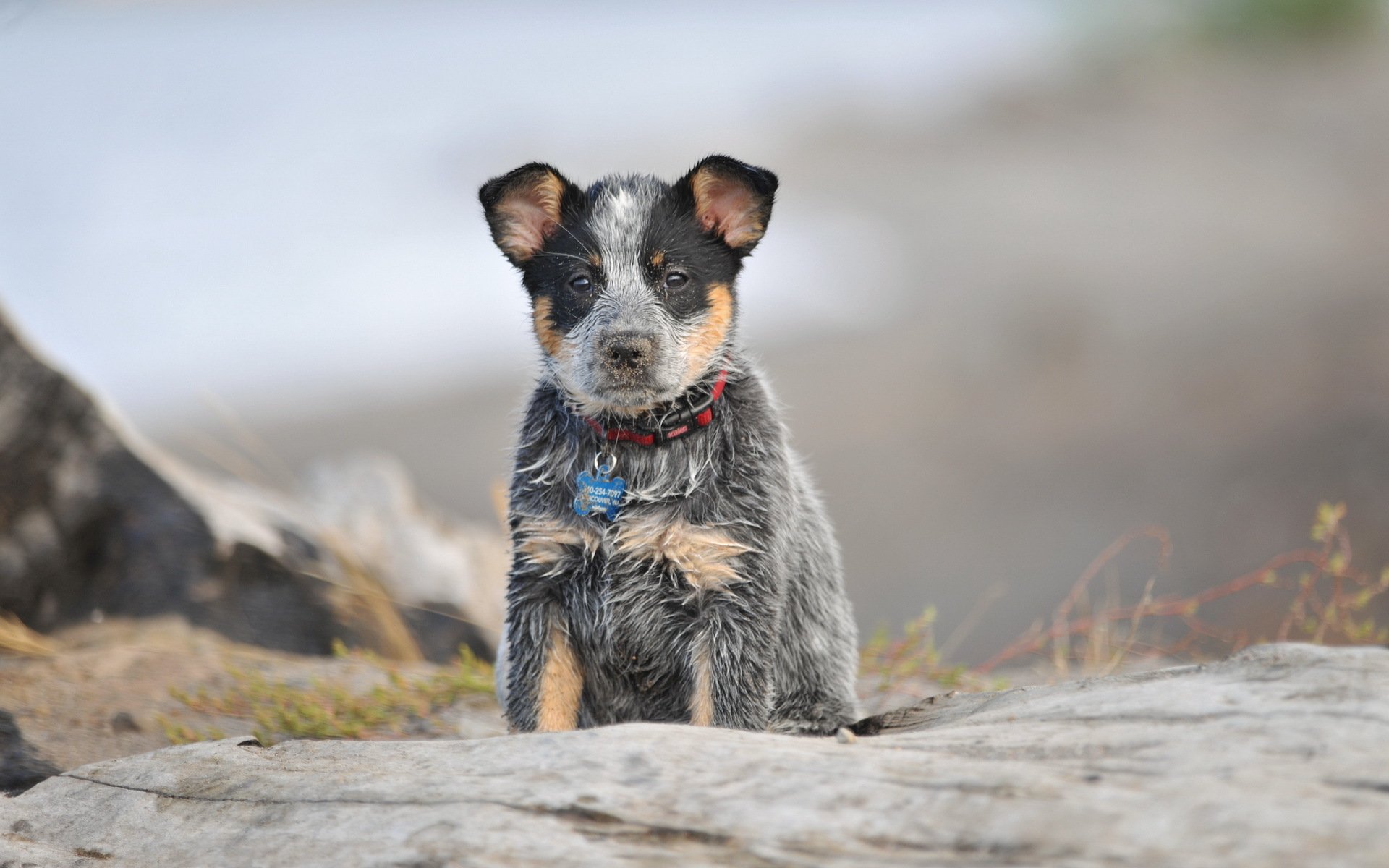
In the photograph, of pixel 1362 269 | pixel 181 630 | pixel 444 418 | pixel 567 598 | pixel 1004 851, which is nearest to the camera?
pixel 1004 851

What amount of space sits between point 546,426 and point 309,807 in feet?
5.41

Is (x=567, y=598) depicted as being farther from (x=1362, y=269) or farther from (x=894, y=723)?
(x=1362, y=269)

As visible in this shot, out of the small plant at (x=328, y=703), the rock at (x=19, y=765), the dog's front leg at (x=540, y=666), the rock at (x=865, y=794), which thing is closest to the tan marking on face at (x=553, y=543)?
the dog's front leg at (x=540, y=666)

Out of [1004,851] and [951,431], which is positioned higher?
[951,431]

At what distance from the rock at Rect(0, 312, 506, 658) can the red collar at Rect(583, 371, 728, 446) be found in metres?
3.55

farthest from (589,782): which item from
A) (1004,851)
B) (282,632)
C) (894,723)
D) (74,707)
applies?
(282,632)

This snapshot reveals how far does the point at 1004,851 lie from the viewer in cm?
295

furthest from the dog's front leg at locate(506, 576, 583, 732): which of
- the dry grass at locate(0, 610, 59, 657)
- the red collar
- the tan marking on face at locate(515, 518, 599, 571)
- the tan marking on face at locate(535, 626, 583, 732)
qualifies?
the dry grass at locate(0, 610, 59, 657)

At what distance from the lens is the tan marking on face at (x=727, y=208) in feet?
14.7

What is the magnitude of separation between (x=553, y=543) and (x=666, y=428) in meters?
0.59

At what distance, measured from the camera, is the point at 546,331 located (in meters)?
4.55

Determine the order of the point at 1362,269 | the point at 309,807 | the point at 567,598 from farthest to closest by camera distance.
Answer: the point at 1362,269, the point at 567,598, the point at 309,807

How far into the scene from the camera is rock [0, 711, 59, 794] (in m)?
5.38

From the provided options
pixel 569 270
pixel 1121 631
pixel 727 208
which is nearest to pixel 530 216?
pixel 569 270
